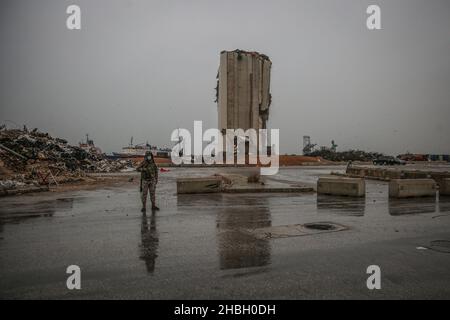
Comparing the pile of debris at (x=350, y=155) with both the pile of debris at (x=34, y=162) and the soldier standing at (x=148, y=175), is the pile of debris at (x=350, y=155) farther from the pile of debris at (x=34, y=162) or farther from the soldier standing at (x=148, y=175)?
the soldier standing at (x=148, y=175)

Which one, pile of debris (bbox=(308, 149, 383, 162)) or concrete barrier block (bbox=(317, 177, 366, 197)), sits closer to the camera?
concrete barrier block (bbox=(317, 177, 366, 197))

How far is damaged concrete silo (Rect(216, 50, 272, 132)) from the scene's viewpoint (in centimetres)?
6544

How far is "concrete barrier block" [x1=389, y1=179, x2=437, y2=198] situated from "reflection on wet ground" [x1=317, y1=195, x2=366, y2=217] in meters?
1.88

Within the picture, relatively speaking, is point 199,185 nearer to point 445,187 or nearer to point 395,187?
point 395,187

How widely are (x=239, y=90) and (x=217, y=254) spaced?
62529 mm

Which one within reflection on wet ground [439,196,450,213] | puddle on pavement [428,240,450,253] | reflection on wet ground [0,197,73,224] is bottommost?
reflection on wet ground [439,196,450,213]

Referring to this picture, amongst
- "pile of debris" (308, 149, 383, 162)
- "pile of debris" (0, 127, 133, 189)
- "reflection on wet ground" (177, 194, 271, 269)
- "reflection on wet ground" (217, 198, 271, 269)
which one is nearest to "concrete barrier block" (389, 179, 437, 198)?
"reflection on wet ground" (177, 194, 271, 269)

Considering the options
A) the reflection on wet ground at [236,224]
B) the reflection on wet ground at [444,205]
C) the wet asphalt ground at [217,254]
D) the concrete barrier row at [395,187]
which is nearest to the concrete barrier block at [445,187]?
the concrete barrier row at [395,187]

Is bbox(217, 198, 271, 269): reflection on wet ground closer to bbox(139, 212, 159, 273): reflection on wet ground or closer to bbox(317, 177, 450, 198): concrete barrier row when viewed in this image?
bbox(139, 212, 159, 273): reflection on wet ground

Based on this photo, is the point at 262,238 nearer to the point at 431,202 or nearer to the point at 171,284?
the point at 171,284

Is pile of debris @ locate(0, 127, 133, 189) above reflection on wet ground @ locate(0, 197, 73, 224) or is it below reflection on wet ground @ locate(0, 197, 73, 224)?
above
